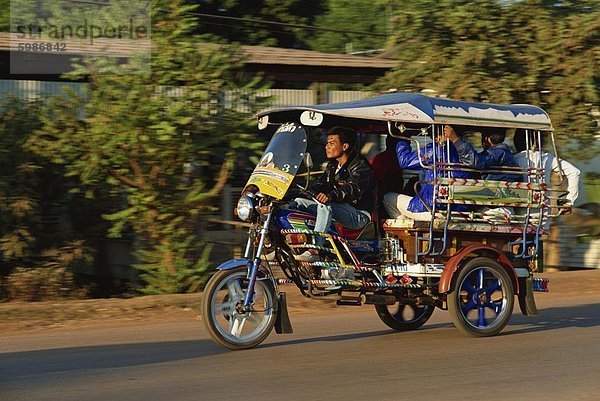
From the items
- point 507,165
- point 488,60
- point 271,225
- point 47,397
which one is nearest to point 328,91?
point 488,60

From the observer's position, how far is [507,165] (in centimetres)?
999

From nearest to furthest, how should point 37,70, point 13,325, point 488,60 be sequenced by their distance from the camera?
point 13,325
point 488,60
point 37,70

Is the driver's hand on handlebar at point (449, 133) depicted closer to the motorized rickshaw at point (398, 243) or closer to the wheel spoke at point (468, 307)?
the motorized rickshaw at point (398, 243)

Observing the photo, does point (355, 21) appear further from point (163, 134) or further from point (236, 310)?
point (236, 310)

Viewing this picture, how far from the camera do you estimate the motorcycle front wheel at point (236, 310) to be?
8281 millimetres

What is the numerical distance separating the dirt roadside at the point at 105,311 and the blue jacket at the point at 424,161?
3.24m

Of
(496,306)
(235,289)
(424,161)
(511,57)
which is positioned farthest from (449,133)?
(511,57)

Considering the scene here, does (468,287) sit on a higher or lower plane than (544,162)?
lower

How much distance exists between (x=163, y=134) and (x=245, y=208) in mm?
4976

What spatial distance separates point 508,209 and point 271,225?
8.75 ft

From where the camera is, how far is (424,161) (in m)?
9.31

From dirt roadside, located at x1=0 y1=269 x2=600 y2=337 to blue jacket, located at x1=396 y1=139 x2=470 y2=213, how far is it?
3.24 metres

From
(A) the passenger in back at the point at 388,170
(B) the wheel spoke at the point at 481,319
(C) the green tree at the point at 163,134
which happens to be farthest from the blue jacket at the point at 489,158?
(C) the green tree at the point at 163,134

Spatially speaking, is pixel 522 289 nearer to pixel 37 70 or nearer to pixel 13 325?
pixel 13 325
